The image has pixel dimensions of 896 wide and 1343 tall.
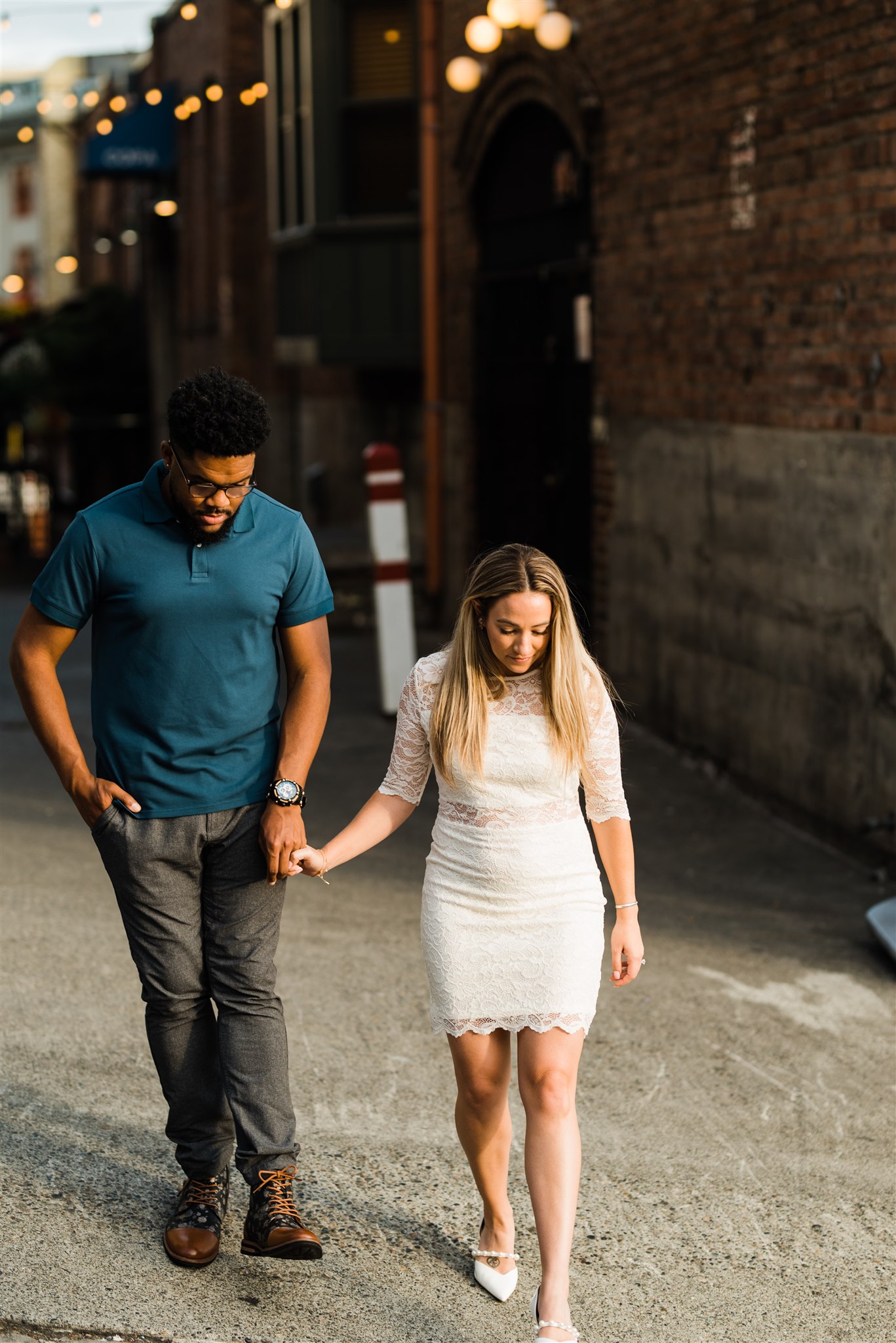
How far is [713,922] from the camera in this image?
19.7 ft

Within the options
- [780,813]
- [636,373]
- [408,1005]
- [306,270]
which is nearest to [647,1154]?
[408,1005]

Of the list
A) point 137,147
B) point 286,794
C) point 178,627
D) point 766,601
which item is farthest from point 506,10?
point 137,147

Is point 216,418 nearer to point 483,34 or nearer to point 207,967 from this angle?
point 207,967

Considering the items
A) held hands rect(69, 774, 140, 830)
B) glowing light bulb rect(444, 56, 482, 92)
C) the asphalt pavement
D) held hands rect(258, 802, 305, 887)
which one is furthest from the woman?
glowing light bulb rect(444, 56, 482, 92)

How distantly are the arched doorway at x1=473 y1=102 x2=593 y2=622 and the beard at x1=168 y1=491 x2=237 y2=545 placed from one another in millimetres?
6528

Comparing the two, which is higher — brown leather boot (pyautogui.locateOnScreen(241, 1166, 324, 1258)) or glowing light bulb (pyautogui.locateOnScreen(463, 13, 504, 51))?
glowing light bulb (pyautogui.locateOnScreen(463, 13, 504, 51))

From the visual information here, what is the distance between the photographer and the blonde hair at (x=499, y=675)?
3.16 m

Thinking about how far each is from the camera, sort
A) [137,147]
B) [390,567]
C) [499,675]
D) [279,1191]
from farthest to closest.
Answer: [137,147] < [390,567] < [279,1191] < [499,675]

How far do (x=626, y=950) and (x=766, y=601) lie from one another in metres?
4.64

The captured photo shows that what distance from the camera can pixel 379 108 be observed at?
15602 millimetres

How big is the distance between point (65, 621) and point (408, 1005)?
2.20 meters

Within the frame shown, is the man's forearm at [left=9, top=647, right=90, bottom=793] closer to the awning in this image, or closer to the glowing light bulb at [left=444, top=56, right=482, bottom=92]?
the glowing light bulb at [left=444, top=56, right=482, bottom=92]

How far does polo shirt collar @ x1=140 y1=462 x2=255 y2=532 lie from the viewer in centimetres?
338

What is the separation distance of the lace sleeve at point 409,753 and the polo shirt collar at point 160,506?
49 centimetres
